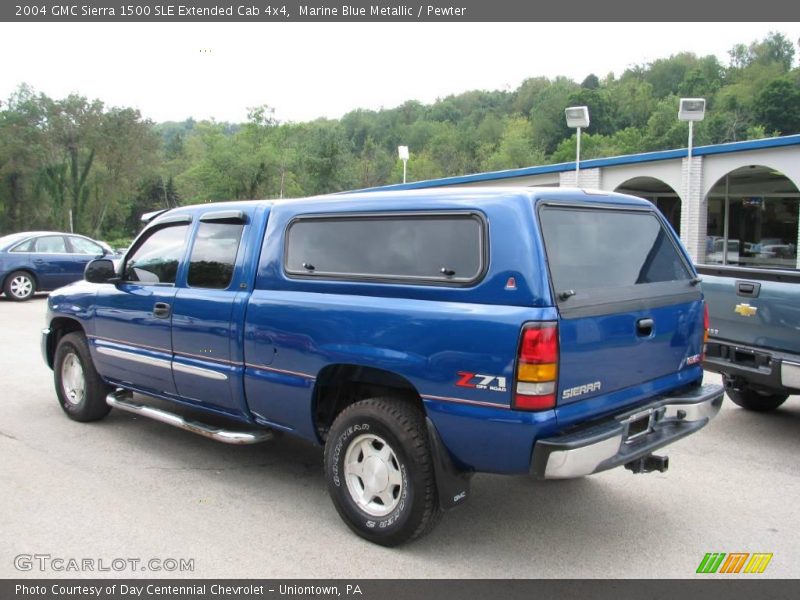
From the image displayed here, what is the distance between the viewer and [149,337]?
5.22m

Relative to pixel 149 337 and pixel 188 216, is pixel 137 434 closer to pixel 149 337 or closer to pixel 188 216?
pixel 149 337

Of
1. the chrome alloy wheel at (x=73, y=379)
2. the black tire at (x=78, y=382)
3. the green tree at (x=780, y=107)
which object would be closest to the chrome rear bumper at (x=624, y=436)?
the black tire at (x=78, y=382)

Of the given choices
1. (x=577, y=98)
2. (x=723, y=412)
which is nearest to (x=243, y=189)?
(x=577, y=98)

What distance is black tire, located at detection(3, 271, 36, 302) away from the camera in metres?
15.6

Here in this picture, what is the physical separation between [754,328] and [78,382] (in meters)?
5.89

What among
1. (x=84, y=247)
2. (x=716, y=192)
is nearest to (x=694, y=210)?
(x=716, y=192)

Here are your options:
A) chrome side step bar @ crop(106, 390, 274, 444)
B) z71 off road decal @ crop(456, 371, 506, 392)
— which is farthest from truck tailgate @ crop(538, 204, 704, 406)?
chrome side step bar @ crop(106, 390, 274, 444)

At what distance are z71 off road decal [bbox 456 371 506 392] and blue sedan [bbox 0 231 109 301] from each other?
1463cm

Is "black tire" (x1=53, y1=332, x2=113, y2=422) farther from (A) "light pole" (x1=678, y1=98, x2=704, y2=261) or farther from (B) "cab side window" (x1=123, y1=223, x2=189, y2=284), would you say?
(A) "light pole" (x1=678, y1=98, x2=704, y2=261)

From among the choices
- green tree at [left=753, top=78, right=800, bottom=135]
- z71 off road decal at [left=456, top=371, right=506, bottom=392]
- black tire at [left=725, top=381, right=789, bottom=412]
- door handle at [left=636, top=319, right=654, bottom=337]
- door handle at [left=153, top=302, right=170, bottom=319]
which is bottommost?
black tire at [left=725, top=381, right=789, bottom=412]

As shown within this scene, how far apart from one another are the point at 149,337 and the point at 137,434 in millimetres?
1167

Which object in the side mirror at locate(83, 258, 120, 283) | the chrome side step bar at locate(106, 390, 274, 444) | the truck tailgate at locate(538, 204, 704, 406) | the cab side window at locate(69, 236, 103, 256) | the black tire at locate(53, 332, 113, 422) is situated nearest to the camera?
the truck tailgate at locate(538, 204, 704, 406)

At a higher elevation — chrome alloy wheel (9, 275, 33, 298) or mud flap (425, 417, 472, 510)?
mud flap (425, 417, 472, 510)

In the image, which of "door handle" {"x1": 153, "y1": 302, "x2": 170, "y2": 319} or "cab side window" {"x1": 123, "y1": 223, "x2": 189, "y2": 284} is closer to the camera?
"door handle" {"x1": 153, "y1": 302, "x2": 170, "y2": 319}
